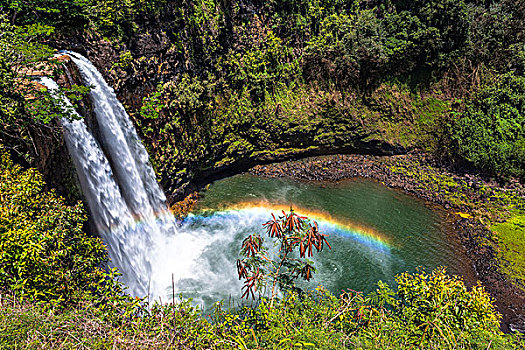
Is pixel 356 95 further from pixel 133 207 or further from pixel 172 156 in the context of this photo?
pixel 133 207

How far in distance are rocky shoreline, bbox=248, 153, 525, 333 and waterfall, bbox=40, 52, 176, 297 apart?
8.05 m

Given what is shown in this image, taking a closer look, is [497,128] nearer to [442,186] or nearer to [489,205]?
[442,186]

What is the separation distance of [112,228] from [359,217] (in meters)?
11.5

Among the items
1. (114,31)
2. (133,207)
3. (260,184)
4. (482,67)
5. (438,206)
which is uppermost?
(114,31)

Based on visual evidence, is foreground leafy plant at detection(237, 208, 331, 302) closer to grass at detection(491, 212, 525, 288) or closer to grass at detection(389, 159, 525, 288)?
grass at detection(491, 212, 525, 288)

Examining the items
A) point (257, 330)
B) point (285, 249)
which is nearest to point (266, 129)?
point (285, 249)

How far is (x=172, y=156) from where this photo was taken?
1482 centimetres

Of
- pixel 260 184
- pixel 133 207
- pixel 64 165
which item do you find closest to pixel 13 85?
pixel 64 165

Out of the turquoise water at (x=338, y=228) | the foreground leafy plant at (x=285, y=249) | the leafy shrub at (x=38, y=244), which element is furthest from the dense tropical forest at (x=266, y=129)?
the turquoise water at (x=338, y=228)

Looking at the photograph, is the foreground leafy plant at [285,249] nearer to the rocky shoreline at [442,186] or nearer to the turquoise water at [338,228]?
the turquoise water at [338,228]

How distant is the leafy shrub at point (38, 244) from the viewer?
5.11 metres

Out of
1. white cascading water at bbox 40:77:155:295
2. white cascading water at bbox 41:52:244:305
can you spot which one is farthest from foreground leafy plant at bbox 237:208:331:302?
white cascading water at bbox 40:77:155:295

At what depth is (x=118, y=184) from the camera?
11227 millimetres

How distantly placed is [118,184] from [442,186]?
1712 cm
